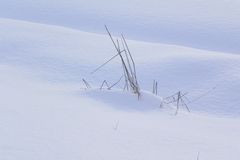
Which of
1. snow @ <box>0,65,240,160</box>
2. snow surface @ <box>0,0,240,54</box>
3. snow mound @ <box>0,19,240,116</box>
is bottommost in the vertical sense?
snow @ <box>0,65,240,160</box>

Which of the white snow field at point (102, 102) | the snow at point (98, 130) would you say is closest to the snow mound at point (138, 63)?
the white snow field at point (102, 102)

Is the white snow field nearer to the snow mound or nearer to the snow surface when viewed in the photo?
the snow mound

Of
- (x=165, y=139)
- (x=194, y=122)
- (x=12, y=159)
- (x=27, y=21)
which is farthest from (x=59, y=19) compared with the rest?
(x=12, y=159)

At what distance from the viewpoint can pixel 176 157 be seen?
1.51 m

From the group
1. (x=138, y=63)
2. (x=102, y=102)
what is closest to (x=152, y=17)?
(x=138, y=63)

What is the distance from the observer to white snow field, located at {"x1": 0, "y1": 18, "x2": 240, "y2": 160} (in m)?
1.53

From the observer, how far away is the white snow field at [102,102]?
1529 mm

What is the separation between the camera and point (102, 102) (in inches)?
80.7

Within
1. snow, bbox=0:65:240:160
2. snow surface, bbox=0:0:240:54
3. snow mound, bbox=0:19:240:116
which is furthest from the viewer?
snow surface, bbox=0:0:240:54

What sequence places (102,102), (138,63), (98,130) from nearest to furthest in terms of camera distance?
1. (98,130)
2. (102,102)
3. (138,63)

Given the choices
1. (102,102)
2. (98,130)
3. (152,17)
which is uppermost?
(152,17)

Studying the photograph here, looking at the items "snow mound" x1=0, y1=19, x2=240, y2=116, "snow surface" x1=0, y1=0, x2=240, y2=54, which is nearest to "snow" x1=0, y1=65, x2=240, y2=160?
"snow mound" x1=0, y1=19, x2=240, y2=116

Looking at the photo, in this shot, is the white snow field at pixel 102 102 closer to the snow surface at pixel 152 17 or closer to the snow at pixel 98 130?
the snow at pixel 98 130

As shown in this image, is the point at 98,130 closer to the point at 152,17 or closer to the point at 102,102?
the point at 102,102
